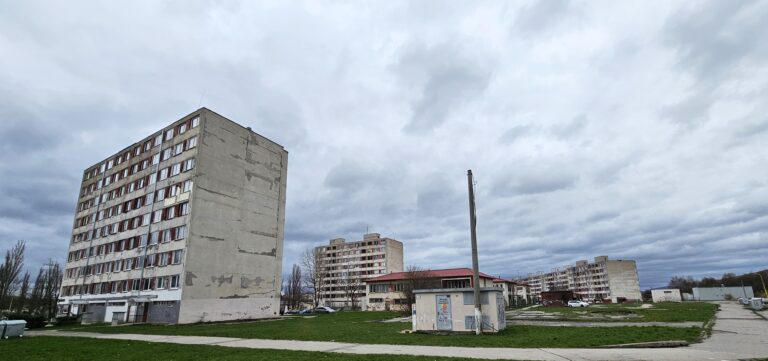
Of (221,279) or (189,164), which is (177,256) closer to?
(221,279)

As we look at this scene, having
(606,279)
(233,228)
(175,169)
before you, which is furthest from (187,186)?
(606,279)

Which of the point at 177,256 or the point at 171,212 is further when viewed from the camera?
the point at 171,212

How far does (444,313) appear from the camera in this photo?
25.8m

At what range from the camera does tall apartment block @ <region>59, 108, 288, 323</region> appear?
156ft

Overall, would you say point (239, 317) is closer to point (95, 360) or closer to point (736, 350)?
point (95, 360)

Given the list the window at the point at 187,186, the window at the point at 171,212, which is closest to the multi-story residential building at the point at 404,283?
the window at the point at 171,212

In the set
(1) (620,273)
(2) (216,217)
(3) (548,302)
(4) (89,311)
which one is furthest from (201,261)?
(1) (620,273)

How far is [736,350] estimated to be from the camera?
49.1 ft

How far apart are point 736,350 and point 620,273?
155069 mm

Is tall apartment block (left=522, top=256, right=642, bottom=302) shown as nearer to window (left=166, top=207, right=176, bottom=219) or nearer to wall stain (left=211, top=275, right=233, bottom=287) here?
wall stain (left=211, top=275, right=233, bottom=287)

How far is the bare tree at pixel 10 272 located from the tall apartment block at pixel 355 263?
73549 mm

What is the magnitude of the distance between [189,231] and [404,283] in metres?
42.0

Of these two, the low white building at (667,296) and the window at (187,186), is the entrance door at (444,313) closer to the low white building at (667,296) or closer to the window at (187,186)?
the window at (187,186)

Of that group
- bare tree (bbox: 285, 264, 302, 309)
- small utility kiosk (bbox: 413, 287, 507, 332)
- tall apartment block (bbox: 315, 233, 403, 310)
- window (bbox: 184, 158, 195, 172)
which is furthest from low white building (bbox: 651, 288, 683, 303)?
window (bbox: 184, 158, 195, 172)
